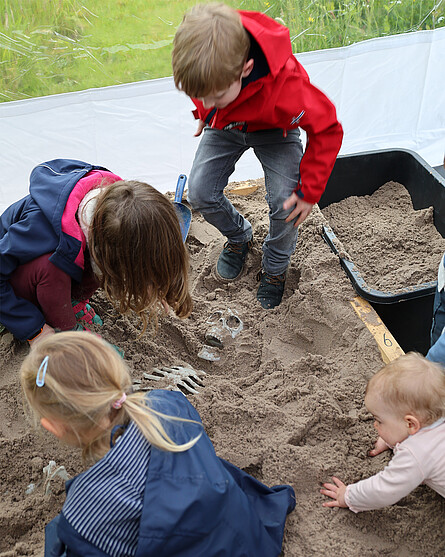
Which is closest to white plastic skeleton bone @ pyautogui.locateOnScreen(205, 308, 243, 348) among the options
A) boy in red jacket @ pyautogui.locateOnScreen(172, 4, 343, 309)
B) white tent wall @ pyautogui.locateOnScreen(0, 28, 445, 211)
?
boy in red jacket @ pyautogui.locateOnScreen(172, 4, 343, 309)

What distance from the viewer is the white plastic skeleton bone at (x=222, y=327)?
1.78 m

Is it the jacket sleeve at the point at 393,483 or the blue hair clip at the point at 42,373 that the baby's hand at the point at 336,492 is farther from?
the blue hair clip at the point at 42,373

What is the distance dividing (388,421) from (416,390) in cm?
10

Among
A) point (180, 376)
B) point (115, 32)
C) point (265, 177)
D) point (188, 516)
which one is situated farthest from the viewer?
point (115, 32)

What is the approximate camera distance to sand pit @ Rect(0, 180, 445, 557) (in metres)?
1.22

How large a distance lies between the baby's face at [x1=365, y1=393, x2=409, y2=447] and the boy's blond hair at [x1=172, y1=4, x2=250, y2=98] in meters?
0.85

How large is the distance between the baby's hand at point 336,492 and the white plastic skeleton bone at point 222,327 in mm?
632

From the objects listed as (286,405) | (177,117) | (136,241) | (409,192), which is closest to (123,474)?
(136,241)

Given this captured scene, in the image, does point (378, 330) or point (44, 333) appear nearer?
point (44, 333)

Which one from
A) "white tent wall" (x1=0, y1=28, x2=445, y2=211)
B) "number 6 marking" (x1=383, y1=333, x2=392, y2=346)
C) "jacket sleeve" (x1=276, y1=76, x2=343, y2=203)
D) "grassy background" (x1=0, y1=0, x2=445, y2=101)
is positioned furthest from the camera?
"white tent wall" (x1=0, y1=28, x2=445, y2=211)

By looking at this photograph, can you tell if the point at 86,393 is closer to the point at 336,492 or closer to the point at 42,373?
the point at 42,373

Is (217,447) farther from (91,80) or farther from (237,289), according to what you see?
(91,80)

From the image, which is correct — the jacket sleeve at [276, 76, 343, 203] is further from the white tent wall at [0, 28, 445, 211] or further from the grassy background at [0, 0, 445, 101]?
the grassy background at [0, 0, 445, 101]

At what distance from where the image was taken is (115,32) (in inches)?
100
